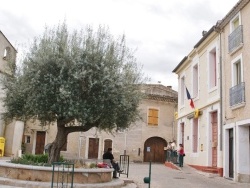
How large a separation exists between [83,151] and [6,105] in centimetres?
2017

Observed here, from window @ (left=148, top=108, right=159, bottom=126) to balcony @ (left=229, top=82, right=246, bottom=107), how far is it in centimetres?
1842

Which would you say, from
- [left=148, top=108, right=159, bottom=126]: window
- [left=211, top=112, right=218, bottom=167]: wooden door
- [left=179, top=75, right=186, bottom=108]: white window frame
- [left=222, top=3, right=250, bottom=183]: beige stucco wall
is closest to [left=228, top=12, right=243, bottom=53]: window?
[left=222, top=3, right=250, bottom=183]: beige stucco wall

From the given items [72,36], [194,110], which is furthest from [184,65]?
[72,36]

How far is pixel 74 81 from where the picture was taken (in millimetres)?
11867

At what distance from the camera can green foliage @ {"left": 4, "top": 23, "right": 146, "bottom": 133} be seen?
11.9m

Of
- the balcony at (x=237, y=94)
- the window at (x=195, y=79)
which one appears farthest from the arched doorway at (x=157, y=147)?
the balcony at (x=237, y=94)

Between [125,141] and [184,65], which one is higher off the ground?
[184,65]

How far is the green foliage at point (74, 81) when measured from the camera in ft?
38.9

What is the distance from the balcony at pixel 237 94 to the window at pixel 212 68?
314 cm

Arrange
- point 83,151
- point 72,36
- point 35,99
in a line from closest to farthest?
point 35,99
point 72,36
point 83,151

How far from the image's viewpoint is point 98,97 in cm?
1206

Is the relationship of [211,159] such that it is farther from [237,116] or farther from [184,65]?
[184,65]

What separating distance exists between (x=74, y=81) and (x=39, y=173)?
3.26m

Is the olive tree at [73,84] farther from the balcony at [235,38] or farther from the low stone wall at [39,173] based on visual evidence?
the balcony at [235,38]
